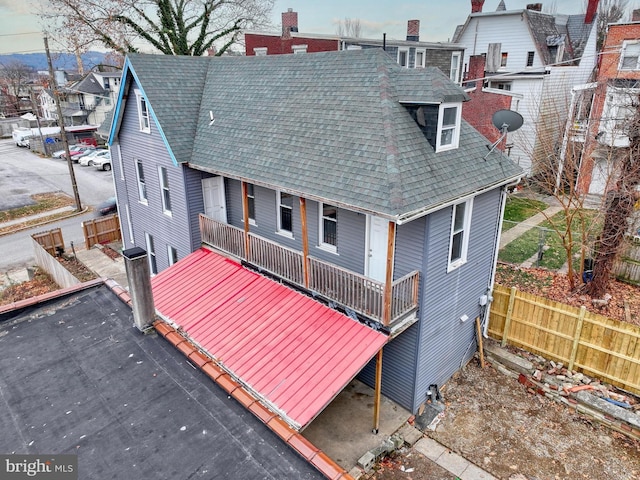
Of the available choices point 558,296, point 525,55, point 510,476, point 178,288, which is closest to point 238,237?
point 178,288

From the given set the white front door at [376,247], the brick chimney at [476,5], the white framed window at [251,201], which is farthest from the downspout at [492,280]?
the brick chimney at [476,5]

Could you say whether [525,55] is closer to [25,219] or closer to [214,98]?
[214,98]

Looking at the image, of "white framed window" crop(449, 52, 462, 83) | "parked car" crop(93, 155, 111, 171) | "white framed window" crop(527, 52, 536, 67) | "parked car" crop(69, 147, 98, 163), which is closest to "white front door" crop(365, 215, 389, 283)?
"white framed window" crop(449, 52, 462, 83)

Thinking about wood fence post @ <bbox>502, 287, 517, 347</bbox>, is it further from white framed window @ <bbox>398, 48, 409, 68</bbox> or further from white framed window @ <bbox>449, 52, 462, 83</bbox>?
white framed window @ <bbox>449, 52, 462, 83</bbox>

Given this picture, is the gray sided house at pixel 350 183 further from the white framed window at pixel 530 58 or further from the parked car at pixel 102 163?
the parked car at pixel 102 163

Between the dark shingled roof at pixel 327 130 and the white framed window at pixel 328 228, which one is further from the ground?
the dark shingled roof at pixel 327 130

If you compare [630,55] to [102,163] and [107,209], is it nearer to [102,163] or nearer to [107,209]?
[107,209]

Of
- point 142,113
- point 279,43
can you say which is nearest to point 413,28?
point 279,43
